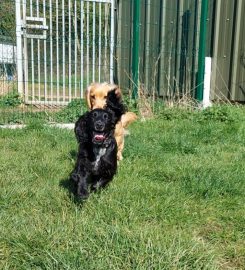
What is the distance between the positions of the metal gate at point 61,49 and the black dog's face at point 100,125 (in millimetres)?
5444

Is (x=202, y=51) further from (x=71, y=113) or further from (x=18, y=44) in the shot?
(x=18, y=44)

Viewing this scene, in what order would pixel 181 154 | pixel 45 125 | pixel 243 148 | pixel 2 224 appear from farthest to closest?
pixel 45 125 < pixel 243 148 < pixel 181 154 < pixel 2 224

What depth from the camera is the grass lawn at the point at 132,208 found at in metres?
2.34

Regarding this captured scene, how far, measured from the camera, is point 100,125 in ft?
11.3

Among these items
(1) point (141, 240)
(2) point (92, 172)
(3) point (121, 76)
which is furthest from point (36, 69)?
(1) point (141, 240)

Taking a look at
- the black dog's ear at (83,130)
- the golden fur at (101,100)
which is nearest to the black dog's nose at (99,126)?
the black dog's ear at (83,130)

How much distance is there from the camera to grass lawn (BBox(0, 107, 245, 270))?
92.2 inches

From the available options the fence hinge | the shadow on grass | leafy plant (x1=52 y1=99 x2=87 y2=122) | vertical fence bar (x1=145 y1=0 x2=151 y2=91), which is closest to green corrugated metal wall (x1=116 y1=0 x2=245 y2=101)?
vertical fence bar (x1=145 y1=0 x2=151 y2=91)

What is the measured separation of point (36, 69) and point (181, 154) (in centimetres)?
524

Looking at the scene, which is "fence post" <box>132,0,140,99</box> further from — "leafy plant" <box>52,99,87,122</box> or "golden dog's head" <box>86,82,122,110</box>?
"golden dog's head" <box>86,82,122,110</box>

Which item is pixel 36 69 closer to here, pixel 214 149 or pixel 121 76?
pixel 121 76

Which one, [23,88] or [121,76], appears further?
[121,76]

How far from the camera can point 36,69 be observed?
9.30 meters

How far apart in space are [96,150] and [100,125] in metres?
0.29
